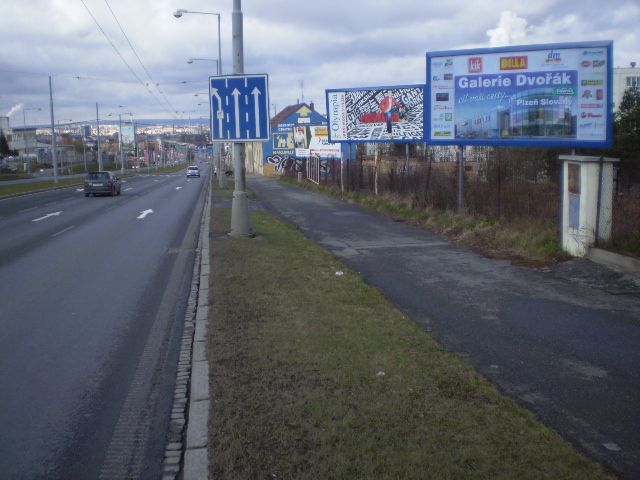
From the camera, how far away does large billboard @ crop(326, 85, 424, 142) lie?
26.0 meters

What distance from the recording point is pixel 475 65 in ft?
52.2

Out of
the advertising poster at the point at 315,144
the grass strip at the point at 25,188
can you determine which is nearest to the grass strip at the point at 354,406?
the advertising poster at the point at 315,144

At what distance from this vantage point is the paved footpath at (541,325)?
15.5 feet

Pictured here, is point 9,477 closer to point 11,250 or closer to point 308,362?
point 308,362

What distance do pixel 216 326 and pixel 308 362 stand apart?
66.1 inches

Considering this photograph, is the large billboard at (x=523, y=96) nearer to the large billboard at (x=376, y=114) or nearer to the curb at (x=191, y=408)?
the large billboard at (x=376, y=114)

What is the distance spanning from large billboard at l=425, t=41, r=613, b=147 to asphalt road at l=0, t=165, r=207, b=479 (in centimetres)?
748

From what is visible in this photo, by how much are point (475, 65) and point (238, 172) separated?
6.53 meters

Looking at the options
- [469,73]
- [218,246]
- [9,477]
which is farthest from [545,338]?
[469,73]

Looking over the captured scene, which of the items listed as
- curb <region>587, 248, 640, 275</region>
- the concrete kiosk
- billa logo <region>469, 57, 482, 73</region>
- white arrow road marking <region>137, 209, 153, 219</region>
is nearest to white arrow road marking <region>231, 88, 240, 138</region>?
billa logo <region>469, 57, 482, 73</region>

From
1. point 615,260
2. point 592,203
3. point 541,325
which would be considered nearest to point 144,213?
point 592,203

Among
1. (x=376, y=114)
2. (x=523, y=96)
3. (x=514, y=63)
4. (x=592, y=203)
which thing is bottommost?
(x=592, y=203)

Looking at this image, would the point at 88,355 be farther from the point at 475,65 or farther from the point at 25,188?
the point at 25,188

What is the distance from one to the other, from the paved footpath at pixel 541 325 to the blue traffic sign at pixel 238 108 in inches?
119
